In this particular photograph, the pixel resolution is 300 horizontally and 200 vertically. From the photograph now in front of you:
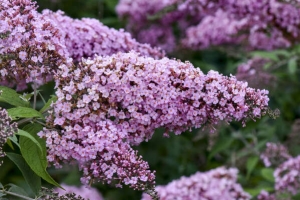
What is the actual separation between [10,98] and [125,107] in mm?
464

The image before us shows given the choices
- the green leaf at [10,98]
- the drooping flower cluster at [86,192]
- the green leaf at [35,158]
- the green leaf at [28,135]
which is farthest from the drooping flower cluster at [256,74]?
the green leaf at [28,135]

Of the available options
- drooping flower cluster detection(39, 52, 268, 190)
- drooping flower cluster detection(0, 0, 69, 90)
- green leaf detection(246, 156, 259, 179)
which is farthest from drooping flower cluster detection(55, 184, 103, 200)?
drooping flower cluster detection(39, 52, 268, 190)

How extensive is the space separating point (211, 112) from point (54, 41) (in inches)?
28.6

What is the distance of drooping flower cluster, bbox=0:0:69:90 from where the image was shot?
3.00m

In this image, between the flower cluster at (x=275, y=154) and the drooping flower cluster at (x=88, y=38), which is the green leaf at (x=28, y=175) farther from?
the flower cluster at (x=275, y=154)

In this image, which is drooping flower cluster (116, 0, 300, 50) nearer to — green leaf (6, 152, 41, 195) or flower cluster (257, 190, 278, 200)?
flower cluster (257, 190, 278, 200)

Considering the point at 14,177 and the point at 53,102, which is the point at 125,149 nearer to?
the point at 53,102

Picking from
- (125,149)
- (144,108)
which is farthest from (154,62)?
(125,149)

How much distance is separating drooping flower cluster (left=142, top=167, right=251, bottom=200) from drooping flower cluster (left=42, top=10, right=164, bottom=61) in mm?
1517

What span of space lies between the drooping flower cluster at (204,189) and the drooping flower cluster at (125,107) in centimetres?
205

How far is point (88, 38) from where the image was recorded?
11.5 feet

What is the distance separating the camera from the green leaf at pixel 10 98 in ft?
9.51

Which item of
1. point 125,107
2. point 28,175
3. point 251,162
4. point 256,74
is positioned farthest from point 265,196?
point 28,175

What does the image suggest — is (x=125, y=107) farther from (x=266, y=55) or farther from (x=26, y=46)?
(x=266, y=55)
